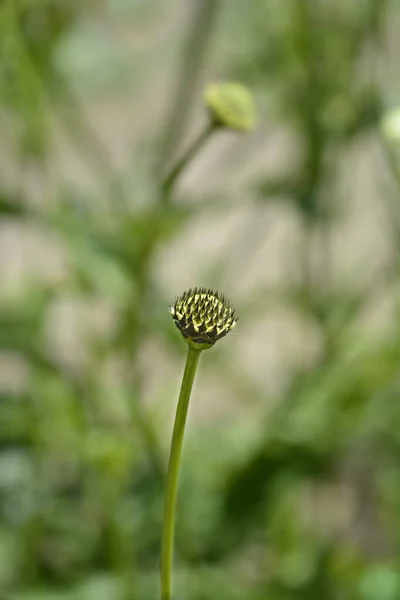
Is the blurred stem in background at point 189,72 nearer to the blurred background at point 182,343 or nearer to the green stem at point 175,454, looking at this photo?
the blurred background at point 182,343

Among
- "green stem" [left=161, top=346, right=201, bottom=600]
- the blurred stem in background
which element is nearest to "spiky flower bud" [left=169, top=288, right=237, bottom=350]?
"green stem" [left=161, top=346, right=201, bottom=600]

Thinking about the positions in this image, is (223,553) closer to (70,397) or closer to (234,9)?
(70,397)

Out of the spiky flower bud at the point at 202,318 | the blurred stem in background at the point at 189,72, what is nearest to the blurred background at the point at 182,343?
the blurred stem in background at the point at 189,72

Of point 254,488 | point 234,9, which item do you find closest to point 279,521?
point 254,488

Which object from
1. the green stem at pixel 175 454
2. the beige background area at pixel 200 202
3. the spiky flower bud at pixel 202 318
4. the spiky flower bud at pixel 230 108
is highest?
the spiky flower bud at pixel 230 108

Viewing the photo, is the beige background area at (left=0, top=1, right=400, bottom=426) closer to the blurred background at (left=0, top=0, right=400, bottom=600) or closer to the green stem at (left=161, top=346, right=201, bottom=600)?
the blurred background at (left=0, top=0, right=400, bottom=600)

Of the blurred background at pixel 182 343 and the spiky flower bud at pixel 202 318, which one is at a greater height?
the spiky flower bud at pixel 202 318
